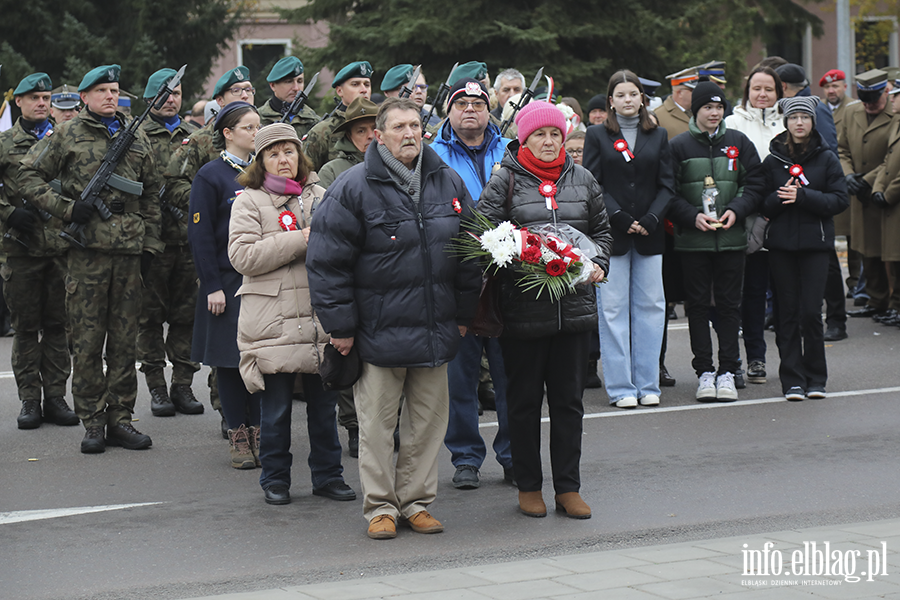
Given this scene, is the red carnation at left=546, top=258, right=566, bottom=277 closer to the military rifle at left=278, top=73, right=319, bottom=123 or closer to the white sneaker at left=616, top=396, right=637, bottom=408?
the white sneaker at left=616, top=396, right=637, bottom=408

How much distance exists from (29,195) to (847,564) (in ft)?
18.6

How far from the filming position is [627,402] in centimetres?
935

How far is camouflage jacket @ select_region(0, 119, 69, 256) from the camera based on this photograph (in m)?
9.17

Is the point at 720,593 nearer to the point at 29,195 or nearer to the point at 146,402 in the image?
the point at 29,195

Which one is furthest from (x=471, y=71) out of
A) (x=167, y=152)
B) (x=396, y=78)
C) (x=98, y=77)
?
(x=98, y=77)

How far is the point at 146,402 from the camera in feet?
33.2

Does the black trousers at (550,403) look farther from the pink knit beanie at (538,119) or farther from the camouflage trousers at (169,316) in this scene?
the camouflage trousers at (169,316)

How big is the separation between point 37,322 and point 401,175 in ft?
14.3

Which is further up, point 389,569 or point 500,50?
point 500,50

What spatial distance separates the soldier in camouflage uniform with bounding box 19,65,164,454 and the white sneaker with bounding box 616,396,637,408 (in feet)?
11.4

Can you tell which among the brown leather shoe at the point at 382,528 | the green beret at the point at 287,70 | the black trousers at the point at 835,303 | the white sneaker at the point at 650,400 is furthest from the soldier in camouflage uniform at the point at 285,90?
the black trousers at the point at 835,303

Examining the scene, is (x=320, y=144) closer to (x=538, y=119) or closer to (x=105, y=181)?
(x=105, y=181)

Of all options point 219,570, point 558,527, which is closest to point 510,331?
point 558,527

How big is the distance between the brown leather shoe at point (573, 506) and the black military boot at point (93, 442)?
3309 mm
